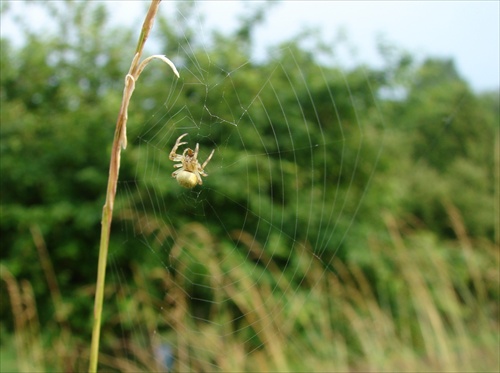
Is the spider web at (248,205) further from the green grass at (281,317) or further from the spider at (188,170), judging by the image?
the spider at (188,170)

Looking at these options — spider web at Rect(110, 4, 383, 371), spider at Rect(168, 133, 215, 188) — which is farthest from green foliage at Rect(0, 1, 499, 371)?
spider at Rect(168, 133, 215, 188)

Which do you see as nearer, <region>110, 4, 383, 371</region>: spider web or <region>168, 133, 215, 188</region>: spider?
<region>168, 133, 215, 188</region>: spider

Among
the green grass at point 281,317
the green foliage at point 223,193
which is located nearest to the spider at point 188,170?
the green grass at point 281,317

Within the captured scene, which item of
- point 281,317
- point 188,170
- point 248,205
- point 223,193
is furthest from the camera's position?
point 223,193

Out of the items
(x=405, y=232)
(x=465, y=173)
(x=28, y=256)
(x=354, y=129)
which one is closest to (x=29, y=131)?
(x=28, y=256)

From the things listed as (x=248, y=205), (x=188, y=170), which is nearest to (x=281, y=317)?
(x=248, y=205)

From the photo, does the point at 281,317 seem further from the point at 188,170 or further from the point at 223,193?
the point at 188,170

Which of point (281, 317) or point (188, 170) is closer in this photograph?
point (188, 170)

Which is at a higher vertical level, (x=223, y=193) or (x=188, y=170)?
(x=223, y=193)

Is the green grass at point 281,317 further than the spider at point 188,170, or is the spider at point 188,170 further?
the green grass at point 281,317

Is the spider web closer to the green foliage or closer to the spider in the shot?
the green foliage

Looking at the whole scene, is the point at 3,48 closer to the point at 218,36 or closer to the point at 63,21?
the point at 63,21
